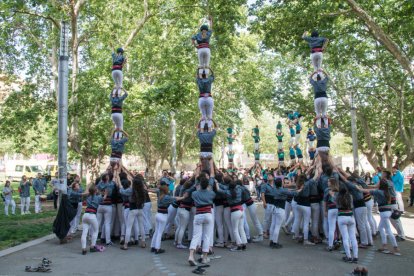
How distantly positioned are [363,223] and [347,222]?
1.69m

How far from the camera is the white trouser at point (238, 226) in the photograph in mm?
9078

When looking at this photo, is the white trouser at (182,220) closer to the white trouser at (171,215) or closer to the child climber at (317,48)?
the white trouser at (171,215)

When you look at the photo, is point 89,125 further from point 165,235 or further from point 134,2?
point 165,235

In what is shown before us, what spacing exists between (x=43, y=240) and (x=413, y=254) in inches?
362

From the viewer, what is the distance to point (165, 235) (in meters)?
10.8

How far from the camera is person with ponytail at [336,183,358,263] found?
7.95m

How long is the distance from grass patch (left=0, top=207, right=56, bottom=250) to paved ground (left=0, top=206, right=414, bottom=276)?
1.07 metres

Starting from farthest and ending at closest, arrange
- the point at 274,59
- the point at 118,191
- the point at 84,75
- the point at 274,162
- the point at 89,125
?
the point at 274,162
the point at 274,59
the point at 89,125
the point at 84,75
the point at 118,191

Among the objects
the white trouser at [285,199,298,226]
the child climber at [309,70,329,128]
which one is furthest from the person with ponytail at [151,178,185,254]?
the child climber at [309,70,329,128]

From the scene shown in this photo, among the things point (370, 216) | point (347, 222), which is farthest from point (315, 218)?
point (347, 222)

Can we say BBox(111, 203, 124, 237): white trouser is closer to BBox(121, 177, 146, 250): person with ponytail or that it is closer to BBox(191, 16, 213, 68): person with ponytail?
BBox(121, 177, 146, 250): person with ponytail

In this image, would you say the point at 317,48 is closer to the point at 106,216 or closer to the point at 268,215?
the point at 268,215

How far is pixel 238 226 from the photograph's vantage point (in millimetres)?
9383

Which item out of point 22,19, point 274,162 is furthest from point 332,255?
point 274,162
